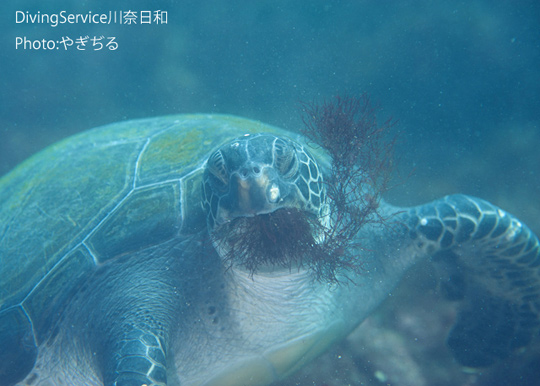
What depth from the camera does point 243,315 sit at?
215cm

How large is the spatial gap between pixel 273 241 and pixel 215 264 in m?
0.63

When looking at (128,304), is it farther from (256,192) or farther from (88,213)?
(256,192)

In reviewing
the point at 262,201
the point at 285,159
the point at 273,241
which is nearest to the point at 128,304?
the point at 273,241

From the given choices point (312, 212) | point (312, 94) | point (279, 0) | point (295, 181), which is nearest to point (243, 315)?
point (312, 212)

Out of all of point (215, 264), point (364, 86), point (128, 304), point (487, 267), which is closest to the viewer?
point (128, 304)

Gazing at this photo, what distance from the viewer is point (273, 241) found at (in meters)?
1.66

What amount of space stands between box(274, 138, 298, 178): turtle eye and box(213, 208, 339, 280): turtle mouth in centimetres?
21

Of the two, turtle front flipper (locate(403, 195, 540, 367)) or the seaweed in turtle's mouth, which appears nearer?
the seaweed in turtle's mouth

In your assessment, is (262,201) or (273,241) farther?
(273,241)

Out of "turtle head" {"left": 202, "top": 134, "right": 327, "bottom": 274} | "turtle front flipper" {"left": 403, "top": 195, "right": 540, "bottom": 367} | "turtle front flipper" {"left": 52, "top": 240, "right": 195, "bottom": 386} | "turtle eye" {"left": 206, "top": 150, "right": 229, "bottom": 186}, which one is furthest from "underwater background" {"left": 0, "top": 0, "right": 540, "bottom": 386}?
"turtle eye" {"left": 206, "top": 150, "right": 229, "bottom": 186}

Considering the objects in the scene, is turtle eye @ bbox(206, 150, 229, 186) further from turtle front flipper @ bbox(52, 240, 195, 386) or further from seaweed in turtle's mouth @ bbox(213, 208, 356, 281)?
turtle front flipper @ bbox(52, 240, 195, 386)

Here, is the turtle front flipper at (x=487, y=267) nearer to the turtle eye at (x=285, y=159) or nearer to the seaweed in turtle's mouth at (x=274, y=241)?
the seaweed in turtle's mouth at (x=274, y=241)

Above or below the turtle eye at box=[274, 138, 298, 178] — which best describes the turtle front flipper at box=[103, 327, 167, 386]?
below

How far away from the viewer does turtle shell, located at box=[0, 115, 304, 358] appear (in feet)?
6.63
